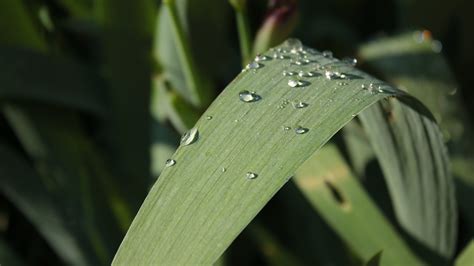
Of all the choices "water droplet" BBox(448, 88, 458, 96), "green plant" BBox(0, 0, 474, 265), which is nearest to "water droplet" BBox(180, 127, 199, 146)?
"green plant" BBox(0, 0, 474, 265)

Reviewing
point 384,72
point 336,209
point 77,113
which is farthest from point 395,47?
point 77,113

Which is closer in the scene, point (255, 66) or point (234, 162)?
point (234, 162)

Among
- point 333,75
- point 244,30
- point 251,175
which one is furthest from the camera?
point 244,30

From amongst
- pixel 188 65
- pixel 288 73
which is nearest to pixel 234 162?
pixel 288 73

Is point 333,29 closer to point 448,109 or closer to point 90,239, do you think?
point 448,109

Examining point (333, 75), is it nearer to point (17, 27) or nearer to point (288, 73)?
point (288, 73)

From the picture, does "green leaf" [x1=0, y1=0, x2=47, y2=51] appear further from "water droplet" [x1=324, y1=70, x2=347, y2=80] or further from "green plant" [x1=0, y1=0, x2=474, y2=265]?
"water droplet" [x1=324, y1=70, x2=347, y2=80]

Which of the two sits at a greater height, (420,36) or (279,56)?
(279,56)
